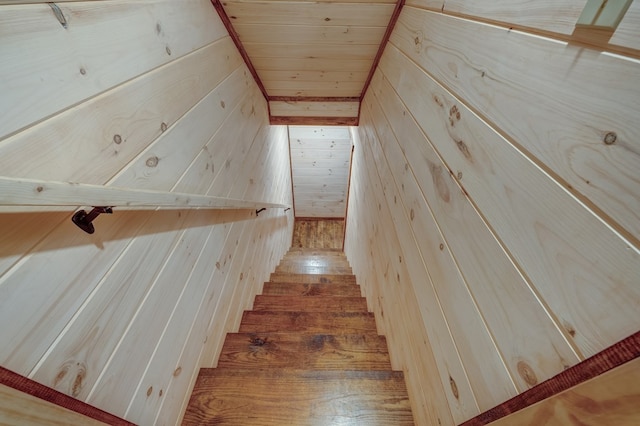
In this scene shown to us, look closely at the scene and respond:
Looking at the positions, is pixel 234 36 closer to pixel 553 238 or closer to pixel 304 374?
pixel 553 238

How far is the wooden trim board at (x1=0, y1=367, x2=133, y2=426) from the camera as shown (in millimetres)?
371

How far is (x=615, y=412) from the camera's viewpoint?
1.00 ft

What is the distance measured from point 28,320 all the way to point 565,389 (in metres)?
0.93

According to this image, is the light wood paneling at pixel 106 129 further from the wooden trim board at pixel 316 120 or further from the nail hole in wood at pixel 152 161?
the wooden trim board at pixel 316 120

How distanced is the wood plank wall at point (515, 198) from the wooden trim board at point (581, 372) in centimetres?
4

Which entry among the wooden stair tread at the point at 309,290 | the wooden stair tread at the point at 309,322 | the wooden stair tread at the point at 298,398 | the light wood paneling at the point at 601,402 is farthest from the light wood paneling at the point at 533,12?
the wooden stair tread at the point at 309,290

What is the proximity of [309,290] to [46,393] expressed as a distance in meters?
2.11

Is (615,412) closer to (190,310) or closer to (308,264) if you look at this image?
(190,310)

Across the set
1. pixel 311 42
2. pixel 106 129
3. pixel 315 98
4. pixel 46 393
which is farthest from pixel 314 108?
pixel 46 393

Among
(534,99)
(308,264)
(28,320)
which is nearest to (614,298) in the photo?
(534,99)

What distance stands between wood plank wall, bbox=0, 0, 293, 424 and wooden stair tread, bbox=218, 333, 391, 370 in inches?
6.2

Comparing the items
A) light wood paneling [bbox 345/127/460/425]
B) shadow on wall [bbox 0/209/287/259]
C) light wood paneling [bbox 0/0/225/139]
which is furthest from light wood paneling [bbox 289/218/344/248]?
light wood paneling [bbox 0/0/225/139]

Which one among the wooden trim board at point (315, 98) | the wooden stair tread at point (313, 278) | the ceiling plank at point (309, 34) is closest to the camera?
the ceiling plank at point (309, 34)

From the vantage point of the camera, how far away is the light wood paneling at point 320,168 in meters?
4.31
